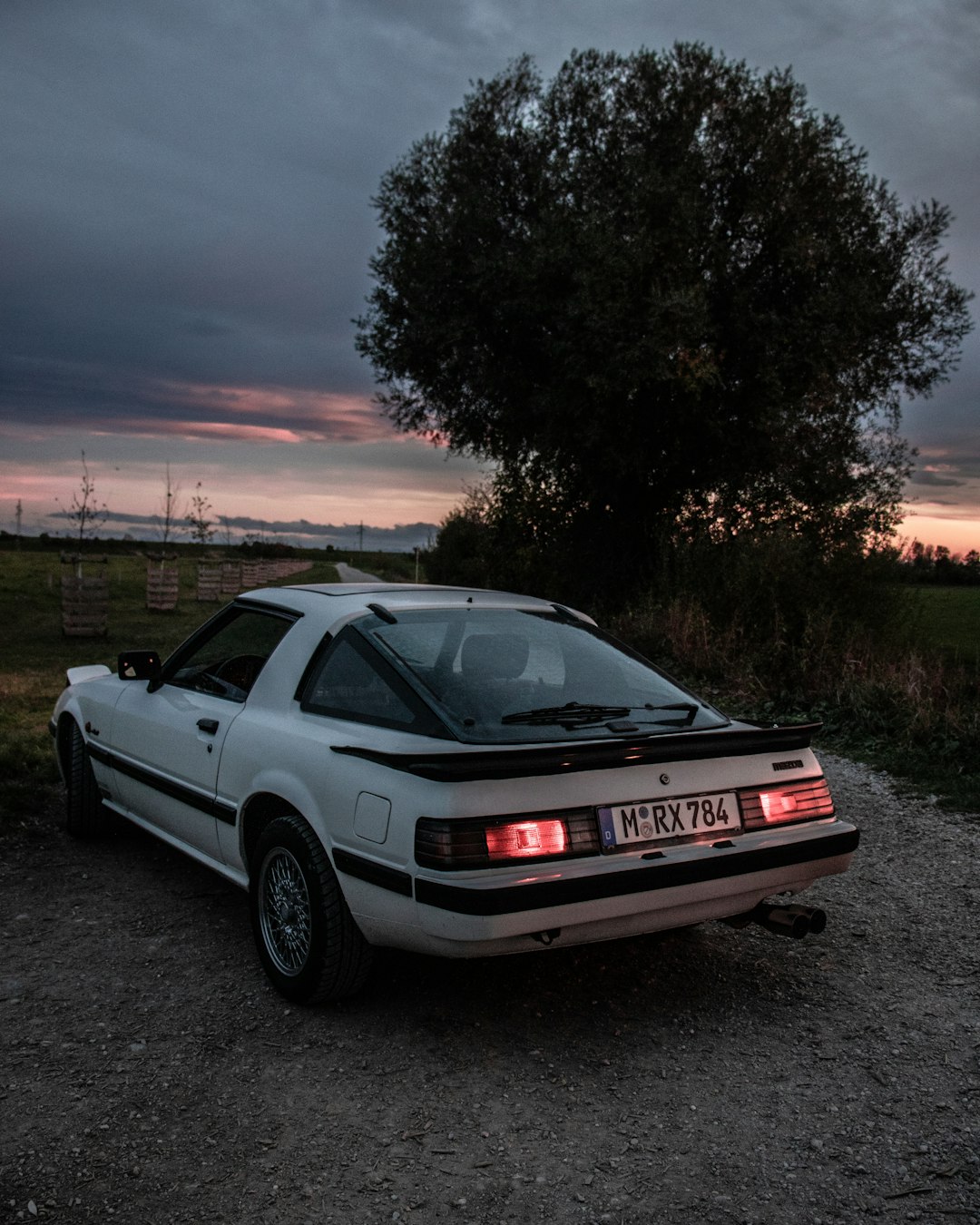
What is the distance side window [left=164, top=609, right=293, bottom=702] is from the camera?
4312 millimetres

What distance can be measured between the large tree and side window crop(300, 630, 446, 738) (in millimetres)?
14057

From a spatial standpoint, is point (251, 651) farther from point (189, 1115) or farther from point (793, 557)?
point (793, 557)

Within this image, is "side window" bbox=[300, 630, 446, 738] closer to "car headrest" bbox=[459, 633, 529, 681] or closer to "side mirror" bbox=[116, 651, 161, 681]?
"car headrest" bbox=[459, 633, 529, 681]

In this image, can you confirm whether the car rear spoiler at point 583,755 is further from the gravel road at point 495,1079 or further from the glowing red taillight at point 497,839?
the gravel road at point 495,1079

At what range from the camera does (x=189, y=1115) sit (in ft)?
9.54

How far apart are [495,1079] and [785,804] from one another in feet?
4.59

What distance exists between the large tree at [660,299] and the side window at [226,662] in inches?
520

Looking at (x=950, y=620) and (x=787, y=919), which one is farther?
(x=950, y=620)

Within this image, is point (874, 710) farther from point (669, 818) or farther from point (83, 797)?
point (83, 797)

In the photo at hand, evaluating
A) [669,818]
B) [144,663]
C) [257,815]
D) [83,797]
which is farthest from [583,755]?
[83,797]

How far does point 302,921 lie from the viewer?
11.7 ft

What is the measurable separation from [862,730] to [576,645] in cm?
597

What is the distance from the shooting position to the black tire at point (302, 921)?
11.2 ft

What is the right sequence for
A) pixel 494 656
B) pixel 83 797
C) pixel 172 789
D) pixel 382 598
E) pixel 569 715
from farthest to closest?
pixel 83 797
pixel 172 789
pixel 382 598
pixel 494 656
pixel 569 715
